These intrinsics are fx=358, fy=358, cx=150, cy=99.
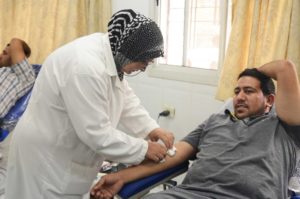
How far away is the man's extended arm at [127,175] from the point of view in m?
1.55

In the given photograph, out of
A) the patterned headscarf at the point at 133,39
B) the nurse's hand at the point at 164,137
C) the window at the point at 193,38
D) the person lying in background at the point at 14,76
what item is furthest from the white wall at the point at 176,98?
the patterned headscarf at the point at 133,39

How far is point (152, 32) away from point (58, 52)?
39cm

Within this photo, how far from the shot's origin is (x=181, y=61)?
3008 millimetres

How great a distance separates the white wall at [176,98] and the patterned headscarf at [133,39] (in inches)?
50.9

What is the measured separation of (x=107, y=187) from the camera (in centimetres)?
156

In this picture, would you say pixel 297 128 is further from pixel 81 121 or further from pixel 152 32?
pixel 81 121

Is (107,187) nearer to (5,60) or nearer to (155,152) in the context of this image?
(155,152)

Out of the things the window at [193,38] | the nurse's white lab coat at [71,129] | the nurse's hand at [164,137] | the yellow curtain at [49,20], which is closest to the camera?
the nurse's white lab coat at [71,129]

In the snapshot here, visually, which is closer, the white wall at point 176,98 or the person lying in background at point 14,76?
the person lying in background at point 14,76

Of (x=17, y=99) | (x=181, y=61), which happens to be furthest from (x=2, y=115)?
(x=181, y=61)

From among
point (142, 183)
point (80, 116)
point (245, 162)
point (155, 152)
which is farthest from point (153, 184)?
Answer: point (80, 116)

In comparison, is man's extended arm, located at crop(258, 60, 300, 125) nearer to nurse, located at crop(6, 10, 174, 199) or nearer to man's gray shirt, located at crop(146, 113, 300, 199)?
man's gray shirt, located at crop(146, 113, 300, 199)

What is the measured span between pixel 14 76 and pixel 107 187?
1.22 meters

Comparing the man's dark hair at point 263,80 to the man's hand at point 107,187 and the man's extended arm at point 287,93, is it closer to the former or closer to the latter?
the man's extended arm at point 287,93
